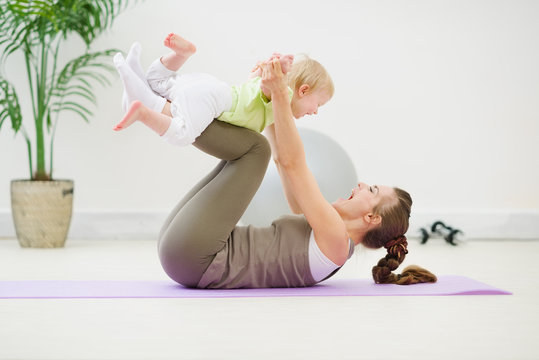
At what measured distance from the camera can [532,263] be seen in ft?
11.8

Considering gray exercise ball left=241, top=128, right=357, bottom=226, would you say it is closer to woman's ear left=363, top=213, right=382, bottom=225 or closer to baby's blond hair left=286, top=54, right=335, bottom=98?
woman's ear left=363, top=213, right=382, bottom=225

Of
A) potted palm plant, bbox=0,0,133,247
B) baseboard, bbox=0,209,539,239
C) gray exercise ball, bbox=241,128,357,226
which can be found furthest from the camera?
baseboard, bbox=0,209,539,239

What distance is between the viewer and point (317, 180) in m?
3.54

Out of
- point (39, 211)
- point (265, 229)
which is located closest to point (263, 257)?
point (265, 229)

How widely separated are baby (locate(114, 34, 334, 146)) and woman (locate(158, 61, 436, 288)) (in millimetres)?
63

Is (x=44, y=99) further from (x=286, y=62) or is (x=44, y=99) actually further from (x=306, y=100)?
(x=286, y=62)

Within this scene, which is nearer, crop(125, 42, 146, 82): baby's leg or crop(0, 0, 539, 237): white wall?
crop(125, 42, 146, 82): baby's leg

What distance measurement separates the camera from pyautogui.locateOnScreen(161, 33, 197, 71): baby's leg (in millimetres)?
2232

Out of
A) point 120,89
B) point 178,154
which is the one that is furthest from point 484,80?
point 120,89

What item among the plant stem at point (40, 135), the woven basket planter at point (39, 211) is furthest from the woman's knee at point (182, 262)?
the plant stem at point (40, 135)

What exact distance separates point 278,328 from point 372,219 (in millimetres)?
657

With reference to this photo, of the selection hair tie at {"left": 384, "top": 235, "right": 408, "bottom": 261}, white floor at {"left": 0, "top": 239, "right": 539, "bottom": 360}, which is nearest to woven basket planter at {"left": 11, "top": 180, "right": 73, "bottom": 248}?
white floor at {"left": 0, "top": 239, "right": 539, "bottom": 360}

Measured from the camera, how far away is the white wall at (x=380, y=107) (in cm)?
473

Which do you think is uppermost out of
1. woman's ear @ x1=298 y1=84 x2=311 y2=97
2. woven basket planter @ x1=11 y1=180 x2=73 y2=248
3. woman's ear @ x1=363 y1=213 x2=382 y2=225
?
woman's ear @ x1=298 y1=84 x2=311 y2=97
